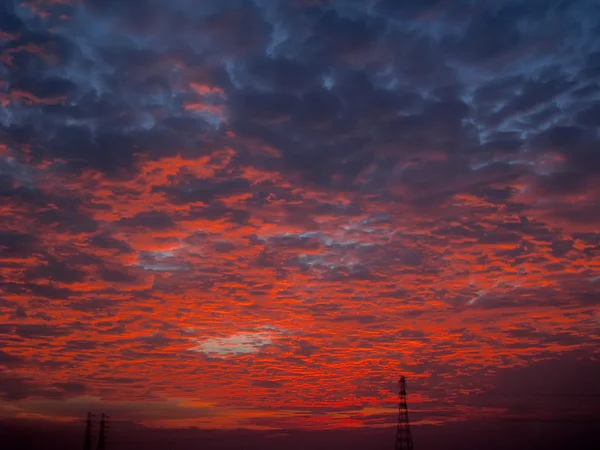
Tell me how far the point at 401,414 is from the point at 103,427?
293 feet

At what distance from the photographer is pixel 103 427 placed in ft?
509

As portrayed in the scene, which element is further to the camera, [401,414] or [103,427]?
[103,427]

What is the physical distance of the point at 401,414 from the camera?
105 m
